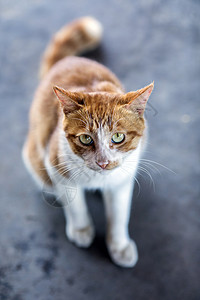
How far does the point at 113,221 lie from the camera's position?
1494 millimetres

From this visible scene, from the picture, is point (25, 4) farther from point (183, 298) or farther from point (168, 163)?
point (183, 298)

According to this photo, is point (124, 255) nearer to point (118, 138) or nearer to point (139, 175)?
point (139, 175)

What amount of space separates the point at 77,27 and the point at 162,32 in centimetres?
75

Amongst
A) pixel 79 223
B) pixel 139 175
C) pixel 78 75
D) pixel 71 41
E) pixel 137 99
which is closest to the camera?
pixel 137 99

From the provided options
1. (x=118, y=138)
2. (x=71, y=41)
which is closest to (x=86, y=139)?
(x=118, y=138)

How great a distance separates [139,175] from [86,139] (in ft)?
2.25

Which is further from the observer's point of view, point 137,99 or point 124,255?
point 124,255

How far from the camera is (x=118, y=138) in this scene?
3.66 feet

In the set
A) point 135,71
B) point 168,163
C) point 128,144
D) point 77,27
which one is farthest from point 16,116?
point 128,144

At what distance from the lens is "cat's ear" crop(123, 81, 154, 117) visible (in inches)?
40.4

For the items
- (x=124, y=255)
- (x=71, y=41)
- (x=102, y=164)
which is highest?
(x=71, y=41)

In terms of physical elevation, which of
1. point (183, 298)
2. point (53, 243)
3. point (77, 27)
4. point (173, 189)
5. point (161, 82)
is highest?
point (77, 27)

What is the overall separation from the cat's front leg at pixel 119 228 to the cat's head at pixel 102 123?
1.05 ft

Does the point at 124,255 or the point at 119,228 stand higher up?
the point at 119,228
